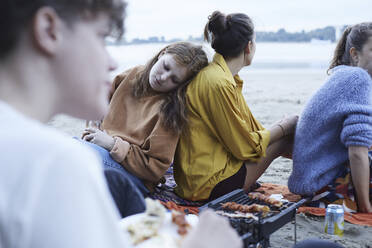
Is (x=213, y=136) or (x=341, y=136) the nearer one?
(x=341, y=136)

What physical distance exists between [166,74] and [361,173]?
1661mm

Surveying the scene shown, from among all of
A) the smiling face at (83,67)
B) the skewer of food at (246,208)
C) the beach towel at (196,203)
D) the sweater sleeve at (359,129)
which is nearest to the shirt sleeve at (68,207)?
the smiling face at (83,67)

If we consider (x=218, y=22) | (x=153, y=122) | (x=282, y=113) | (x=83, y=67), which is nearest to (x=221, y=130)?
(x=153, y=122)

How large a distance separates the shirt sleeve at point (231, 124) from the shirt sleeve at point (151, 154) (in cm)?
34

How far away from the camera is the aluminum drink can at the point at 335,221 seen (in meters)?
3.00

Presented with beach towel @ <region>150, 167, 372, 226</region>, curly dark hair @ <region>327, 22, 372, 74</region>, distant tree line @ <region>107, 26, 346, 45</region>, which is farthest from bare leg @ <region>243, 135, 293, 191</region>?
distant tree line @ <region>107, 26, 346, 45</region>

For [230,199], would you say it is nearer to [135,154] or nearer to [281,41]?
[135,154]

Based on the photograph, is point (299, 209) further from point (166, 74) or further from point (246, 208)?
point (166, 74)

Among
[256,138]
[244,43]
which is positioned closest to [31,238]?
[256,138]

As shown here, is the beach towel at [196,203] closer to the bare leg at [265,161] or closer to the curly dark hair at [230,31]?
the bare leg at [265,161]

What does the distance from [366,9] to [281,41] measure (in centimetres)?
869

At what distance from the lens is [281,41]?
3597 cm

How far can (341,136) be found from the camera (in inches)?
130

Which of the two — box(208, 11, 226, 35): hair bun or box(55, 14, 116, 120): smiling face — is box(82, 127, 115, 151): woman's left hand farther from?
box(55, 14, 116, 120): smiling face
